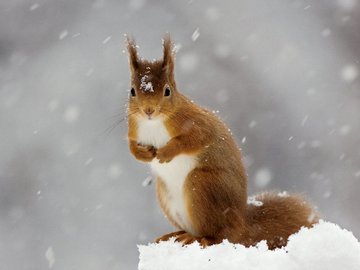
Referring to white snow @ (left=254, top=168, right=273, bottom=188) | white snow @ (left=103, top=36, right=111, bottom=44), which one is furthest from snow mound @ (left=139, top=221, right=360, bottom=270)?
white snow @ (left=103, top=36, right=111, bottom=44)

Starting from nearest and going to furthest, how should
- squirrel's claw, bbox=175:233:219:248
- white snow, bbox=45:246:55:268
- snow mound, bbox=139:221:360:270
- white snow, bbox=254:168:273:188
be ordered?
snow mound, bbox=139:221:360:270, squirrel's claw, bbox=175:233:219:248, white snow, bbox=254:168:273:188, white snow, bbox=45:246:55:268

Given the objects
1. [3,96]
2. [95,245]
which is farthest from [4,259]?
[3,96]

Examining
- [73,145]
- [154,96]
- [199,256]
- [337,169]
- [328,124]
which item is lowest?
[199,256]

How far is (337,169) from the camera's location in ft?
27.7

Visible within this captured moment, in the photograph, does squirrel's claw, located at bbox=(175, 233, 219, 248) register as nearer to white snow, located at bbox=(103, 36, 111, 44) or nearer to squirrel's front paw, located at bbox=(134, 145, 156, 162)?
squirrel's front paw, located at bbox=(134, 145, 156, 162)

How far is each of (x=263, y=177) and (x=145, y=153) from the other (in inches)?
164

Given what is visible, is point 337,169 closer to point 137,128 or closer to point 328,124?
point 328,124

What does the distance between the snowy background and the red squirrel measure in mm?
5378

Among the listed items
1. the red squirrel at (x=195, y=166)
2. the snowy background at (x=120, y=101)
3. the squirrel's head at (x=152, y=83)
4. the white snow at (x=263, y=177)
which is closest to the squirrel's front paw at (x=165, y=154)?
the red squirrel at (x=195, y=166)

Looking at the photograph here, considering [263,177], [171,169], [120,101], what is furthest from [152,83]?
[120,101]

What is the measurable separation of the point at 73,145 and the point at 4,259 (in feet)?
5.52

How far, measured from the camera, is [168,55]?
2393 millimetres

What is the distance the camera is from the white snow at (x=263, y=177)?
6035 mm

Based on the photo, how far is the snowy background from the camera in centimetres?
840
